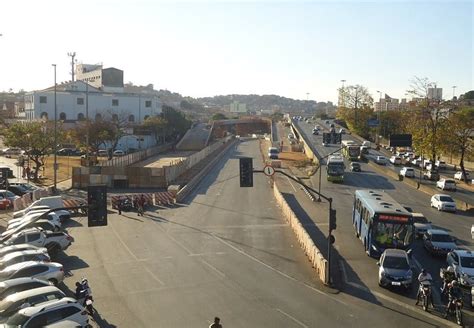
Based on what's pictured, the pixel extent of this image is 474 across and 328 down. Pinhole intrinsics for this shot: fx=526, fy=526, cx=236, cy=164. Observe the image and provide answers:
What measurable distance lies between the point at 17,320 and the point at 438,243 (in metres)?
20.9

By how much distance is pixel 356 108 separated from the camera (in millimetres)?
131250

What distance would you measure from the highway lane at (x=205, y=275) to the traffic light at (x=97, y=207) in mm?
3817

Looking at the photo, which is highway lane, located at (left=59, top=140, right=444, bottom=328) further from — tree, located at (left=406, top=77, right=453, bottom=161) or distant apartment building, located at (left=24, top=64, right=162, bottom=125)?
distant apartment building, located at (left=24, top=64, right=162, bottom=125)

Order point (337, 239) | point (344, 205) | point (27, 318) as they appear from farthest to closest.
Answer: point (344, 205) → point (337, 239) → point (27, 318)

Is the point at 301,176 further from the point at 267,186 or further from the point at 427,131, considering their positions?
the point at 427,131

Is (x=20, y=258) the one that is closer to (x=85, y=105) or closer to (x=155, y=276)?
(x=155, y=276)

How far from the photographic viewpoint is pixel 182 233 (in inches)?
1297

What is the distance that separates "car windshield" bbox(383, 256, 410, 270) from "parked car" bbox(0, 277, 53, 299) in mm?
13905

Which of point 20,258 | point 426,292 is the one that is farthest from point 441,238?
point 20,258

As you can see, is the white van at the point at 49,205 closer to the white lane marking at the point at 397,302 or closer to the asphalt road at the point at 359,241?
the asphalt road at the point at 359,241

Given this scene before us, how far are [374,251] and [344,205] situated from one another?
709 inches

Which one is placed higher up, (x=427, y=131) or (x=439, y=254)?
(x=427, y=131)

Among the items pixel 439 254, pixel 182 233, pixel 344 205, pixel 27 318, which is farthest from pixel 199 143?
pixel 27 318

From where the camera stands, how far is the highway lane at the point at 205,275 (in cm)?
1884
